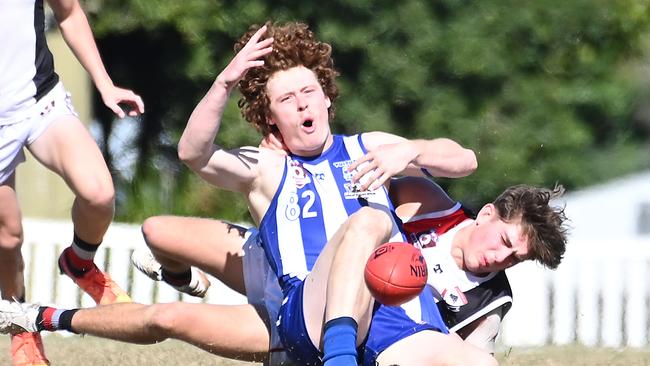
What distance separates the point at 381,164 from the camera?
16.8 feet

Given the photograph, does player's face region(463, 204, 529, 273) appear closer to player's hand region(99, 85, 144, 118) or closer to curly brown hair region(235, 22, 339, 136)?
curly brown hair region(235, 22, 339, 136)

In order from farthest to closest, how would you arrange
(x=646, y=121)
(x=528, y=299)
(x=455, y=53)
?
1. (x=646, y=121)
2. (x=455, y=53)
3. (x=528, y=299)

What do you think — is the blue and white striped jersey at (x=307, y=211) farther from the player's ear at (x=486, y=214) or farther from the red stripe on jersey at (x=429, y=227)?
the player's ear at (x=486, y=214)

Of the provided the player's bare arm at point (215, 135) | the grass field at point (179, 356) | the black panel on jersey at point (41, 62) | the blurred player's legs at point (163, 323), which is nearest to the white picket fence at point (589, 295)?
the grass field at point (179, 356)

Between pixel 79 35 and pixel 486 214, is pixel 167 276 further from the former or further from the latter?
pixel 486 214

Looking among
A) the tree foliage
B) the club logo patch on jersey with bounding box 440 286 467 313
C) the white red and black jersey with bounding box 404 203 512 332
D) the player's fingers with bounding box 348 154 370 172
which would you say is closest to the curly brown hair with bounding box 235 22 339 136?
the player's fingers with bounding box 348 154 370 172

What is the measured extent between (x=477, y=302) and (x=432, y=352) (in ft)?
1.77

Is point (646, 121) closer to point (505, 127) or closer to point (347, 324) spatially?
point (505, 127)

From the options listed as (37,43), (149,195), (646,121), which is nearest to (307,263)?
(37,43)

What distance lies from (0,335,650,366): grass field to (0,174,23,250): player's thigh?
739 mm

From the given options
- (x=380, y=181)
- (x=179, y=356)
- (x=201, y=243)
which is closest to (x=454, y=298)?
(x=380, y=181)

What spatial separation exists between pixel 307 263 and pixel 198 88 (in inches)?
353

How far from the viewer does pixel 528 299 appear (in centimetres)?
1099

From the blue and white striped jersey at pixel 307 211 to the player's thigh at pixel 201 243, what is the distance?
1.47 ft
